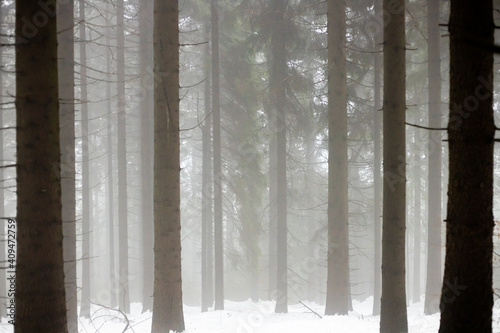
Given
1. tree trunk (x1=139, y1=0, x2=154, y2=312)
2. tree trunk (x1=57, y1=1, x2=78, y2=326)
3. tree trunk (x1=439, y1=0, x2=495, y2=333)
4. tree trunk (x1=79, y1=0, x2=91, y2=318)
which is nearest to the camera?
tree trunk (x1=439, y1=0, x2=495, y2=333)

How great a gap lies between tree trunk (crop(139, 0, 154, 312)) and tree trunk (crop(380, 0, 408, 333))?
1051 centimetres

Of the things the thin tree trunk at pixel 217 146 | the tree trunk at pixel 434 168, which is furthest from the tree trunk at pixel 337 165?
the thin tree trunk at pixel 217 146

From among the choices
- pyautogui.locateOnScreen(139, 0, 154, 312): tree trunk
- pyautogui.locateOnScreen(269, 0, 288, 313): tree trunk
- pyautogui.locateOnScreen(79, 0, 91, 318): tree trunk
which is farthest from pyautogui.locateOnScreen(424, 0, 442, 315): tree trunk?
pyautogui.locateOnScreen(79, 0, 91, 318): tree trunk

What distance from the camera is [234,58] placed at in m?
18.9

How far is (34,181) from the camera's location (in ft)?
16.6

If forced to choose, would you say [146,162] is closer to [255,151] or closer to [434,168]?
[255,151]

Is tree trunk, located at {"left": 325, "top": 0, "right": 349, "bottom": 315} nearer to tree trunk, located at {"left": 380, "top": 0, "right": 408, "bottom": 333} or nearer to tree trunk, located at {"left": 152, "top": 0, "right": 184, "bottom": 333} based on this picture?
tree trunk, located at {"left": 380, "top": 0, "right": 408, "bottom": 333}

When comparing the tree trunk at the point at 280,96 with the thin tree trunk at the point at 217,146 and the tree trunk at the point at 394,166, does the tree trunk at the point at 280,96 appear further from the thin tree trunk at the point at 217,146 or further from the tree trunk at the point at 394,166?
the tree trunk at the point at 394,166

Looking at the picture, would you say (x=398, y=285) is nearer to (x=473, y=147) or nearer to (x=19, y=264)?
(x=473, y=147)

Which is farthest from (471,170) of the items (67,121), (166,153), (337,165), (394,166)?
(337,165)

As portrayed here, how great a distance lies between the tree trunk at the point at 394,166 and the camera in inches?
325

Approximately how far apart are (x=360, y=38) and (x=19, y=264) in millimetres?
14297

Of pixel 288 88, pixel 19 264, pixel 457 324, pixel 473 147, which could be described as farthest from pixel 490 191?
pixel 288 88

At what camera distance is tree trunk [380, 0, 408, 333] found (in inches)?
325
